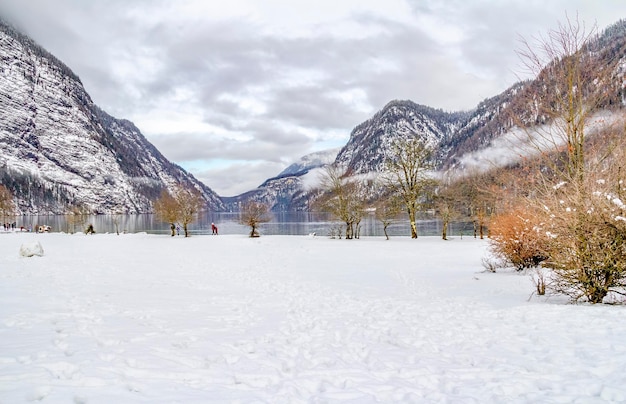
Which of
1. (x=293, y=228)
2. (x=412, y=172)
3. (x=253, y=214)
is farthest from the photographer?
(x=293, y=228)

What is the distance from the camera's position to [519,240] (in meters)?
16.7

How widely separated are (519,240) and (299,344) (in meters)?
14.5

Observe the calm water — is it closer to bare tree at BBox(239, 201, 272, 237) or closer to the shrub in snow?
bare tree at BBox(239, 201, 272, 237)

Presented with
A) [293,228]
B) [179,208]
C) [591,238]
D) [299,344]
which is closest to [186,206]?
[179,208]

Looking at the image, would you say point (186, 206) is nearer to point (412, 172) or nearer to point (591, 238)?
point (412, 172)

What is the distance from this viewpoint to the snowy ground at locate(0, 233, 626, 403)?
4.47 metres

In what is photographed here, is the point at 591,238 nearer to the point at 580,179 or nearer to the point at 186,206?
the point at 580,179

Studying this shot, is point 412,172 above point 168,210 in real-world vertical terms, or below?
above

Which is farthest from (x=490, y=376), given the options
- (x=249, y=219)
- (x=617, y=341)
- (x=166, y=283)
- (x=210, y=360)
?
(x=249, y=219)

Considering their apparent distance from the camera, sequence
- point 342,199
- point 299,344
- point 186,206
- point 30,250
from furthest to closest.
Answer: point 186,206, point 342,199, point 30,250, point 299,344

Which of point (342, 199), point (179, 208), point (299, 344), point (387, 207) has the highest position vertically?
point (342, 199)

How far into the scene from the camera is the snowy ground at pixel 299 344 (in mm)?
4473

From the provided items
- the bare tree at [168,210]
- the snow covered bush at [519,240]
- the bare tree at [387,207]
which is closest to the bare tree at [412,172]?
the bare tree at [387,207]

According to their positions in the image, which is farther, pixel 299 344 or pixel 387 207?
pixel 387 207
